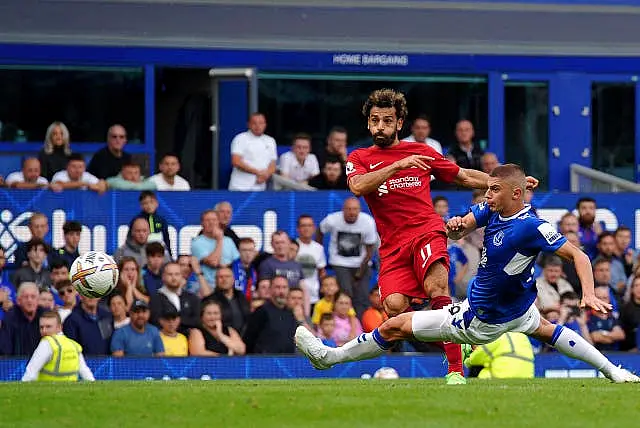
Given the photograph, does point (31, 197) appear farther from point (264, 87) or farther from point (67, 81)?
point (264, 87)

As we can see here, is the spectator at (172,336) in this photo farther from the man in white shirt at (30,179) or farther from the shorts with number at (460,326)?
the shorts with number at (460,326)

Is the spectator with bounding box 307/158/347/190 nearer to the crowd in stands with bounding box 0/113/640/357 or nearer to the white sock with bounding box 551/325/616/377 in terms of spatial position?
the crowd in stands with bounding box 0/113/640/357

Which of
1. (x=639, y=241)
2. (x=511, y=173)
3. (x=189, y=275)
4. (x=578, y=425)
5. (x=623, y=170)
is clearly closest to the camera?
(x=578, y=425)

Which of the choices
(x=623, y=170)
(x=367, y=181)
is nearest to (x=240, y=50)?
(x=623, y=170)

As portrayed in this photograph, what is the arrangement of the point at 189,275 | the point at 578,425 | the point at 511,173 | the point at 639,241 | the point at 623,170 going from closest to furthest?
the point at 578,425 → the point at 511,173 → the point at 189,275 → the point at 639,241 → the point at 623,170

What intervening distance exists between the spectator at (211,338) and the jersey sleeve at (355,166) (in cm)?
551

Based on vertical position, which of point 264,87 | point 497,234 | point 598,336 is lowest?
point 598,336

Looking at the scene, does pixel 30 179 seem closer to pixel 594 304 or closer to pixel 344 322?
pixel 344 322

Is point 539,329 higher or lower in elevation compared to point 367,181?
lower

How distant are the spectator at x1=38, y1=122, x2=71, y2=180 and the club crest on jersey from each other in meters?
8.95

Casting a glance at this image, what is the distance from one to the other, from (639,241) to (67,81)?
787 cm

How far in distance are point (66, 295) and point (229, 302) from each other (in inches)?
73.8

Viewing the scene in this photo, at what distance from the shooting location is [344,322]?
708 inches

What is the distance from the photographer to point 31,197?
18562 mm
